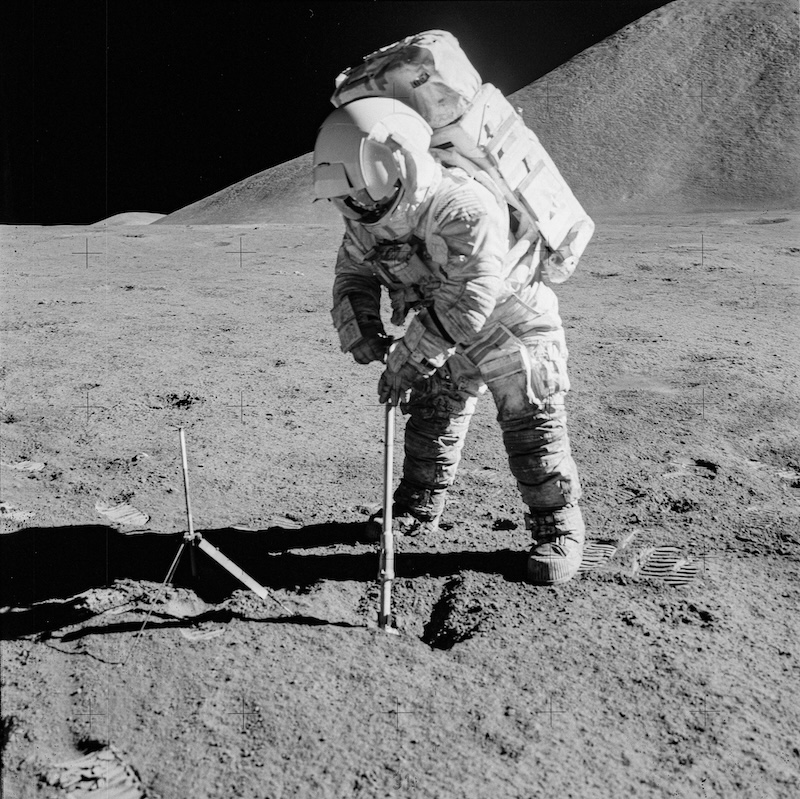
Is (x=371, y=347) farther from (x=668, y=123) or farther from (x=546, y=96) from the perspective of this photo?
(x=546, y=96)

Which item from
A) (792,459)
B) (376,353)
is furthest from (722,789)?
(792,459)

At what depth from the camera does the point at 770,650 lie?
251 centimetres

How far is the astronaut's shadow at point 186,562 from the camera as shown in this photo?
2859 millimetres

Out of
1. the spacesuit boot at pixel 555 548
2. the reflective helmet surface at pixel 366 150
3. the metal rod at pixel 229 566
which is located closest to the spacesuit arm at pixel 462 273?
the reflective helmet surface at pixel 366 150

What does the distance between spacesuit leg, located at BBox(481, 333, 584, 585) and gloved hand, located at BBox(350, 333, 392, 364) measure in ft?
1.05

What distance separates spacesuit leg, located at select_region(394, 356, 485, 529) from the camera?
2.96 meters

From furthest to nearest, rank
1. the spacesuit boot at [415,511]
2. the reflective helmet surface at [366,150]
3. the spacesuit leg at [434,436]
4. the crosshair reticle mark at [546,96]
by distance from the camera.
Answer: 1. the crosshair reticle mark at [546,96]
2. the spacesuit boot at [415,511]
3. the spacesuit leg at [434,436]
4. the reflective helmet surface at [366,150]

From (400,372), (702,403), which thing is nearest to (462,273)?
(400,372)

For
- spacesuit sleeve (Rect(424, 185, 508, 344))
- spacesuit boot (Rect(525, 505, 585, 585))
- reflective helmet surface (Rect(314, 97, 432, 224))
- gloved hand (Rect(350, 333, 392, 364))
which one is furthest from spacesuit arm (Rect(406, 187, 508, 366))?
spacesuit boot (Rect(525, 505, 585, 585))

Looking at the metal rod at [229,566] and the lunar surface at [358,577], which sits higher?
the metal rod at [229,566]

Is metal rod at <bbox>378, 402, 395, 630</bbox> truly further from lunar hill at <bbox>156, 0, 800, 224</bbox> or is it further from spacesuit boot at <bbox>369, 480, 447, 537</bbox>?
lunar hill at <bbox>156, 0, 800, 224</bbox>

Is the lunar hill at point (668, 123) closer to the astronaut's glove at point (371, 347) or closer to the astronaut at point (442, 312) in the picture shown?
the astronaut at point (442, 312)

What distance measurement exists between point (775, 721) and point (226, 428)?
280 centimetres

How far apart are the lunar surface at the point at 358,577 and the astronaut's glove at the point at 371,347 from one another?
29.2 inches
